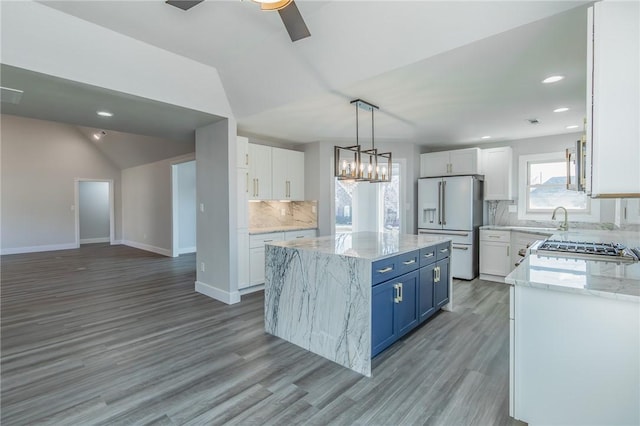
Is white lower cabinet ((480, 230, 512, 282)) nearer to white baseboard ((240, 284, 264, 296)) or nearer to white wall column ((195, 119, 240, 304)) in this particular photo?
white baseboard ((240, 284, 264, 296))

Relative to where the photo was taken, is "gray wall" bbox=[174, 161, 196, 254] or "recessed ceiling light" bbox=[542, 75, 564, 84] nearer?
"recessed ceiling light" bbox=[542, 75, 564, 84]

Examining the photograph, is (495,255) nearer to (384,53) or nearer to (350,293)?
(350,293)

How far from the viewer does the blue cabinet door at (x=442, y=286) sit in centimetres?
344

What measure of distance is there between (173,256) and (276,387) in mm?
6338

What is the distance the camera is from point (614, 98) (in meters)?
1.55

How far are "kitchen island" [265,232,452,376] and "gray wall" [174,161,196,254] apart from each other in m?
5.96

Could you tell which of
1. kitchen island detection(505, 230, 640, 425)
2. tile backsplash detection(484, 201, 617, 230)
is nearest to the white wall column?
kitchen island detection(505, 230, 640, 425)

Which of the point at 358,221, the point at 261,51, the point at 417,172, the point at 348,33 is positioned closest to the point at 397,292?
the point at 348,33

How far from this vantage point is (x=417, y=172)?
579 cm

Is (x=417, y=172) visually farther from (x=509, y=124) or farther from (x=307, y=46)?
(x=307, y=46)

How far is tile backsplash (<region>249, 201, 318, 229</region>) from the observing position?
5.30 metres

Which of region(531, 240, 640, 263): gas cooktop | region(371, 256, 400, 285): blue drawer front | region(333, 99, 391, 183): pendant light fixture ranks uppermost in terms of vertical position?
region(333, 99, 391, 183): pendant light fixture

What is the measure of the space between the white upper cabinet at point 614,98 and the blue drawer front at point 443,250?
6.18 ft

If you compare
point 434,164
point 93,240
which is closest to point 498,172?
point 434,164
